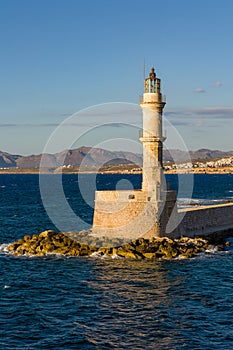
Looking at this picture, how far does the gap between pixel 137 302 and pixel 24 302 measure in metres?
4.85

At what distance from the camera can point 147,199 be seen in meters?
32.7

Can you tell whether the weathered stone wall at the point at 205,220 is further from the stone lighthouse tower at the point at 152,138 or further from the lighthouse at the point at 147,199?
the stone lighthouse tower at the point at 152,138

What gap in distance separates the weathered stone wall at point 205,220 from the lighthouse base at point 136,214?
2129 millimetres

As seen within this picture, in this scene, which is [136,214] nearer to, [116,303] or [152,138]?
[152,138]

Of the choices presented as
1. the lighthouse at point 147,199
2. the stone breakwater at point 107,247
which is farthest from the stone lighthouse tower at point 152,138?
the stone breakwater at point 107,247

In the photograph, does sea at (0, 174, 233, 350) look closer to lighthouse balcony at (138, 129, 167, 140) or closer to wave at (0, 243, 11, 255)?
wave at (0, 243, 11, 255)

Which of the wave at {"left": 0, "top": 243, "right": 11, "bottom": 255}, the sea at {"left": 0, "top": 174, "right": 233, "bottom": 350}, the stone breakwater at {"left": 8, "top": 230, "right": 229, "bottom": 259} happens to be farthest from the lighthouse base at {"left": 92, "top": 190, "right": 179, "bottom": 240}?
the wave at {"left": 0, "top": 243, "right": 11, "bottom": 255}

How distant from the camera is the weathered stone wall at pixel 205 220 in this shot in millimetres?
35475

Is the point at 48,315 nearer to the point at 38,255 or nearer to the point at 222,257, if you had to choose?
the point at 38,255

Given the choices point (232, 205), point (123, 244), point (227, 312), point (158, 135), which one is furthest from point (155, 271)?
point (232, 205)

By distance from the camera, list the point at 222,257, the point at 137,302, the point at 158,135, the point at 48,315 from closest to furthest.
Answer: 1. the point at 48,315
2. the point at 137,302
3. the point at 222,257
4. the point at 158,135

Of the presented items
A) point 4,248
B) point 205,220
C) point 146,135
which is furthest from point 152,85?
point 4,248

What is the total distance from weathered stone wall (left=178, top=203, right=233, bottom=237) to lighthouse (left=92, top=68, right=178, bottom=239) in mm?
1817

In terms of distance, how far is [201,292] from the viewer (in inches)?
968
